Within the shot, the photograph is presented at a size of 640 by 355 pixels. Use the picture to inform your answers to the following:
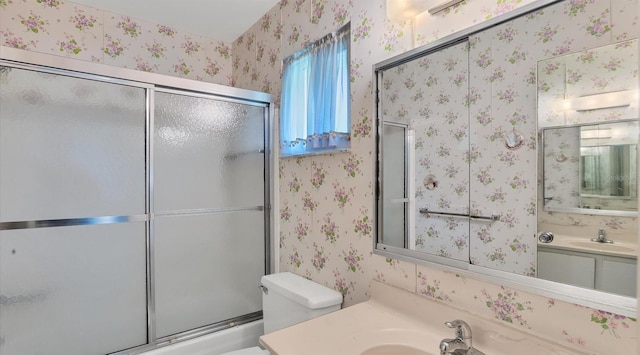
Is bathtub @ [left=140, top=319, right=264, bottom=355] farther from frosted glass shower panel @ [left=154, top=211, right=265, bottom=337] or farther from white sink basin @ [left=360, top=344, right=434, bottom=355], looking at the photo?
white sink basin @ [left=360, top=344, right=434, bottom=355]

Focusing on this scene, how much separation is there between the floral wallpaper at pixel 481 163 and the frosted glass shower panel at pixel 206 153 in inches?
19.2

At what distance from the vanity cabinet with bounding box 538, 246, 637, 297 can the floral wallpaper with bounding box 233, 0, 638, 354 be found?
0.14 feet

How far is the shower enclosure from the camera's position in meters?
1.31

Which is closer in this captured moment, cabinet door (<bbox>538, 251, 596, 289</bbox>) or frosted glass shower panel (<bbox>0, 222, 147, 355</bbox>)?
cabinet door (<bbox>538, 251, 596, 289</bbox>)

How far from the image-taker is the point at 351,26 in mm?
1362

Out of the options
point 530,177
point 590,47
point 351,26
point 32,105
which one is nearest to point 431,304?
point 530,177

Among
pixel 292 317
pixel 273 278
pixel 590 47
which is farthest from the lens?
pixel 273 278

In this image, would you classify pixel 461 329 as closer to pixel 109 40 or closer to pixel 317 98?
pixel 317 98

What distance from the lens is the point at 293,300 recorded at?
1435mm

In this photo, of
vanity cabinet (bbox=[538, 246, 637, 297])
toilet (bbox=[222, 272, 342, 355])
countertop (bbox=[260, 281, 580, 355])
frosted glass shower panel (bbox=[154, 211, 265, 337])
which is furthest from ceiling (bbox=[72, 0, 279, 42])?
vanity cabinet (bbox=[538, 246, 637, 297])

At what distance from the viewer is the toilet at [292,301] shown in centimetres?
135

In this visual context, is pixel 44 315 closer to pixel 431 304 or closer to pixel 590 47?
pixel 431 304

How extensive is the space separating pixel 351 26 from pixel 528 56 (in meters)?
0.75

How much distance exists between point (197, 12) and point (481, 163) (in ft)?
6.47
